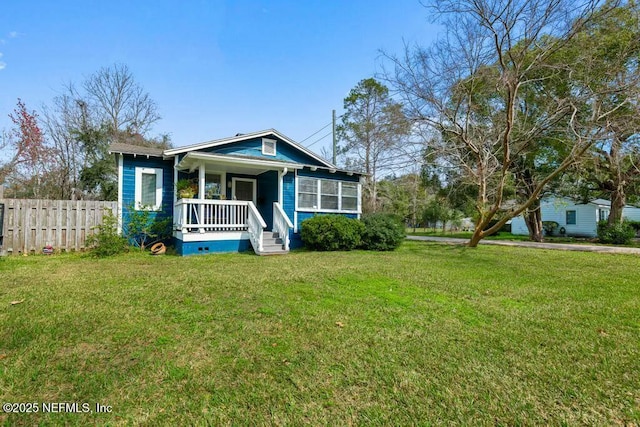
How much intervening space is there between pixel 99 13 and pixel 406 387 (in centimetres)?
1347

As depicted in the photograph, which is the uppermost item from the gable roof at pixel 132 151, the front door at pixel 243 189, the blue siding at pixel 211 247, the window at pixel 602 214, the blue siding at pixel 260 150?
the blue siding at pixel 260 150

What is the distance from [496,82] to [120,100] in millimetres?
23660

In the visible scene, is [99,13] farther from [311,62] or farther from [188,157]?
[311,62]

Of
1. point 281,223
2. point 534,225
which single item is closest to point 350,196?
point 281,223

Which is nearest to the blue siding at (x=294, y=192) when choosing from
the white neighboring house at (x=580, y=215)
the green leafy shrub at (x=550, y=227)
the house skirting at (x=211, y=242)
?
the house skirting at (x=211, y=242)

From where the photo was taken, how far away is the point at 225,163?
374 inches

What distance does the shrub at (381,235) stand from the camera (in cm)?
1061

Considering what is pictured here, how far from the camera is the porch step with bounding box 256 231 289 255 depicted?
358 inches

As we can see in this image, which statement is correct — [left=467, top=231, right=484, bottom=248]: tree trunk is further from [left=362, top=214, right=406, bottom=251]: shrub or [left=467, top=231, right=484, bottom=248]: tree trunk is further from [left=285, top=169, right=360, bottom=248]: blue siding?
[left=285, top=169, right=360, bottom=248]: blue siding

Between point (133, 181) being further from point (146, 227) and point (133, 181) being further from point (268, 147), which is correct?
point (268, 147)

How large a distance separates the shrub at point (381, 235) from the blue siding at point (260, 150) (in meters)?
3.63

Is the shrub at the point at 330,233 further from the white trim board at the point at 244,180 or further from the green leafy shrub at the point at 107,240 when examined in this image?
the green leafy shrub at the point at 107,240

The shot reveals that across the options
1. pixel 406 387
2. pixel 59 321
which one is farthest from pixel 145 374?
pixel 406 387

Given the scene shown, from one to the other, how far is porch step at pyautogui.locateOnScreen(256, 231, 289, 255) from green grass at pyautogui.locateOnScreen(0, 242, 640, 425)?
370 centimetres
